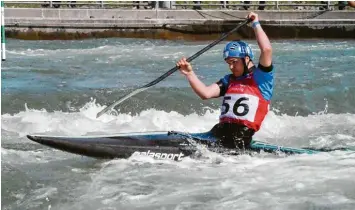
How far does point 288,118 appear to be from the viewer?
37.0ft

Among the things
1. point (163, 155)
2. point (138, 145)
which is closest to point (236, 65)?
point (163, 155)

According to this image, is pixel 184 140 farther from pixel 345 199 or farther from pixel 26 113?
pixel 26 113

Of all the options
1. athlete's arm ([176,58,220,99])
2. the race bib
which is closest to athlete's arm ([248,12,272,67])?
the race bib

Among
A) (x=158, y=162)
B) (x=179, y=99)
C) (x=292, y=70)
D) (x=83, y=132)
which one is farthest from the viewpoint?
(x=292, y=70)

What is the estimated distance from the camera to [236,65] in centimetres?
738

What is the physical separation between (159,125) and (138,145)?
9.78 ft

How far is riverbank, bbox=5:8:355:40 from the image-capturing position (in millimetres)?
20969

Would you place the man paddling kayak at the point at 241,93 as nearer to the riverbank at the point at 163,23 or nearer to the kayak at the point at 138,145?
the kayak at the point at 138,145

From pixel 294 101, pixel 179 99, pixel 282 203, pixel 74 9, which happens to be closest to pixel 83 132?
pixel 179 99

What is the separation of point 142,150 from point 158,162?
0.18 m

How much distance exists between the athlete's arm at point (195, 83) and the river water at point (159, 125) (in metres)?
0.58

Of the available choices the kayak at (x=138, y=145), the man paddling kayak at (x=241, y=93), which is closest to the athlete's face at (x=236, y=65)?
the man paddling kayak at (x=241, y=93)

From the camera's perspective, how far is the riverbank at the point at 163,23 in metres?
21.0

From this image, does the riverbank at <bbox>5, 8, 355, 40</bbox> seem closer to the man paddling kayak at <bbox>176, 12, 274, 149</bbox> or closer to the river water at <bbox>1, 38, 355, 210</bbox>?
the river water at <bbox>1, 38, 355, 210</bbox>
